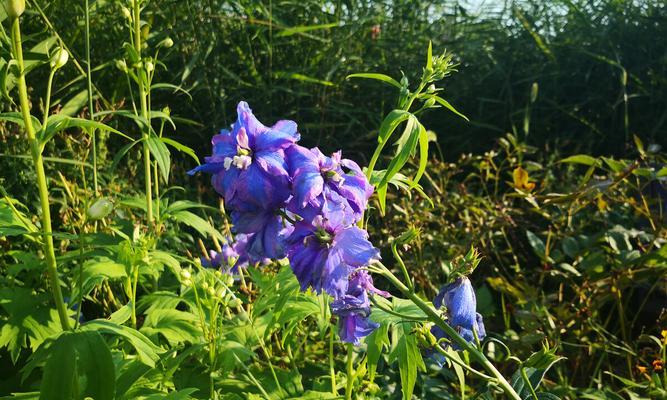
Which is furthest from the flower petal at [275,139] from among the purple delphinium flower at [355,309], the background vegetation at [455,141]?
the background vegetation at [455,141]

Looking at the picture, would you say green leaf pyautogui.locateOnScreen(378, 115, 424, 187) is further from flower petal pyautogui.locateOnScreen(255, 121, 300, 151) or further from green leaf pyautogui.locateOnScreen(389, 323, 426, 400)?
green leaf pyautogui.locateOnScreen(389, 323, 426, 400)

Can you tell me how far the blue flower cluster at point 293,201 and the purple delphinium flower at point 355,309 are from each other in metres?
0.10

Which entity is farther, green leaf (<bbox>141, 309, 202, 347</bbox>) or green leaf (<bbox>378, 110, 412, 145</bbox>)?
green leaf (<bbox>141, 309, 202, 347</bbox>)

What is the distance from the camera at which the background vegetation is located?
8.31ft

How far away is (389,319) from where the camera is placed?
5.24 feet

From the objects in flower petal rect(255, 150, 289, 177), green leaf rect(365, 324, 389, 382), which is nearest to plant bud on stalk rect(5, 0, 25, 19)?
flower petal rect(255, 150, 289, 177)

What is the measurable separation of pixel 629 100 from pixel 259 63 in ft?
6.39

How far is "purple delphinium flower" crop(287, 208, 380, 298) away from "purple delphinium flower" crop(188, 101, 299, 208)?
8 cm

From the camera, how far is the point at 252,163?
135 centimetres

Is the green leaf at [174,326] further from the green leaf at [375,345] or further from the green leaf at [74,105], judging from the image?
the green leaf at [74,105]

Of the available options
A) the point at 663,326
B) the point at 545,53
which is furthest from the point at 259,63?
the point at 663,326

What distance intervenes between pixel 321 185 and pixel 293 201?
7 cm

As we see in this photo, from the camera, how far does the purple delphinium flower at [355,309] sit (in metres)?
1.52

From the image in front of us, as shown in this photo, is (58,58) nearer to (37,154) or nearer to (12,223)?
(37,154)
